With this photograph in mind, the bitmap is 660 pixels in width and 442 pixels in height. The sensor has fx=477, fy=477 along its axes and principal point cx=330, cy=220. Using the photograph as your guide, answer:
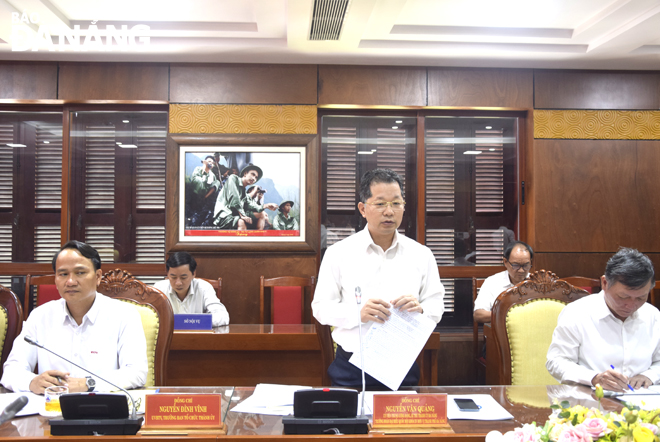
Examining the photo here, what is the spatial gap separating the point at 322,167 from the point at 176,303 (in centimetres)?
165

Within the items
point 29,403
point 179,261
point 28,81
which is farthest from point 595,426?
point 28,81

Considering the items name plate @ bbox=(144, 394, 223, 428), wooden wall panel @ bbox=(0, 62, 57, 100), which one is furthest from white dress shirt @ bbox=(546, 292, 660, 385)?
wooden wall panel @ bbox=(0, 62, 57, 100)

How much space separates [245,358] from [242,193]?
63.9 inches

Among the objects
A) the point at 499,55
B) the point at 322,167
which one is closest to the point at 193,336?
the point at 322,167

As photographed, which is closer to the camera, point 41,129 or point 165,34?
point 165,34

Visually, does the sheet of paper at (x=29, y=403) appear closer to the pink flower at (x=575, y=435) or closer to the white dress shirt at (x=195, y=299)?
the pink flower at (x=575, y=435)

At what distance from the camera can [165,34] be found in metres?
3.50

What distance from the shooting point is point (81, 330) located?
180cm

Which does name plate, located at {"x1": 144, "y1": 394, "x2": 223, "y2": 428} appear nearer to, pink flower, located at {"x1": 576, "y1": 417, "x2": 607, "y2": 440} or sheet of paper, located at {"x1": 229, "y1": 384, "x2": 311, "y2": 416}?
sheet of paper, located at {"x1": 229, "y1": 384, "x2": 311, "y2": 416}

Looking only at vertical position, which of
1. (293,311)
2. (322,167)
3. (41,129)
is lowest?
(293,311)

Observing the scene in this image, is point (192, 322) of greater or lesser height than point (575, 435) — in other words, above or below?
below

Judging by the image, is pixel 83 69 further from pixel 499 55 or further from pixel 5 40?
pixel 499 55

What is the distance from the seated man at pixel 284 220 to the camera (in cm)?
396

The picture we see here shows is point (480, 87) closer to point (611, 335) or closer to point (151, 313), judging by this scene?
point (611, 335)
